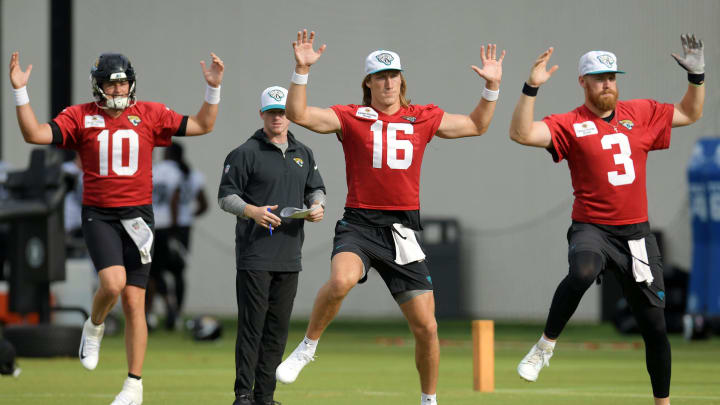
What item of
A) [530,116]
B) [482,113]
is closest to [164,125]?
[482,113]

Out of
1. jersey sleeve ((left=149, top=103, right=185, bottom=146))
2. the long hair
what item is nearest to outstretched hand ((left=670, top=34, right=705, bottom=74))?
the long hair

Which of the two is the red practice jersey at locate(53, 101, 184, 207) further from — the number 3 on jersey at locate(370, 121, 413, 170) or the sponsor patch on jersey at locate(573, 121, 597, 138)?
the sponsor patch on jersey at locate(573, 121, 597, 138)

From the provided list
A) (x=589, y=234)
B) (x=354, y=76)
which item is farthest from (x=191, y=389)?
(x=354, y=76)

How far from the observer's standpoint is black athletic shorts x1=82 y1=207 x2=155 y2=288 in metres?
8.91

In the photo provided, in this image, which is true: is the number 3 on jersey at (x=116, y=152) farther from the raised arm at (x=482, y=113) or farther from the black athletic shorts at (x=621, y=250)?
the black athletic shorts at (x=621, y=250)

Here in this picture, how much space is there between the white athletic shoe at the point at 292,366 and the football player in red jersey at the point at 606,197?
1.36 m

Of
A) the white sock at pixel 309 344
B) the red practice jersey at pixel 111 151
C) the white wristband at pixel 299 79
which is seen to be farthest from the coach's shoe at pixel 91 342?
the white wristband at pixel 299 79

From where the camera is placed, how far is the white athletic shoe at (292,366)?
8328 millimetres

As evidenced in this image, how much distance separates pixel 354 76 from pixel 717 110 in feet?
20.3

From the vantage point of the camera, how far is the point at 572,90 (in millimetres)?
19828

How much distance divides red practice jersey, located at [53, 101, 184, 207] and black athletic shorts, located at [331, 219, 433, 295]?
5.11ft

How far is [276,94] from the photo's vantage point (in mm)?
9086

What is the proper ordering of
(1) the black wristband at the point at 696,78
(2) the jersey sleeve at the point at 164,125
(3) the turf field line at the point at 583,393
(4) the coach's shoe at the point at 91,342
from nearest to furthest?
(1) the black wristband at the point at 696,78
(2) the jersey sleeve at the point at 164,125
(4) the coach's shoe at the point at 91,342
(3) the turf field line at the point at 583,393

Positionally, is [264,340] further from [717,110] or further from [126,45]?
[126,45]
